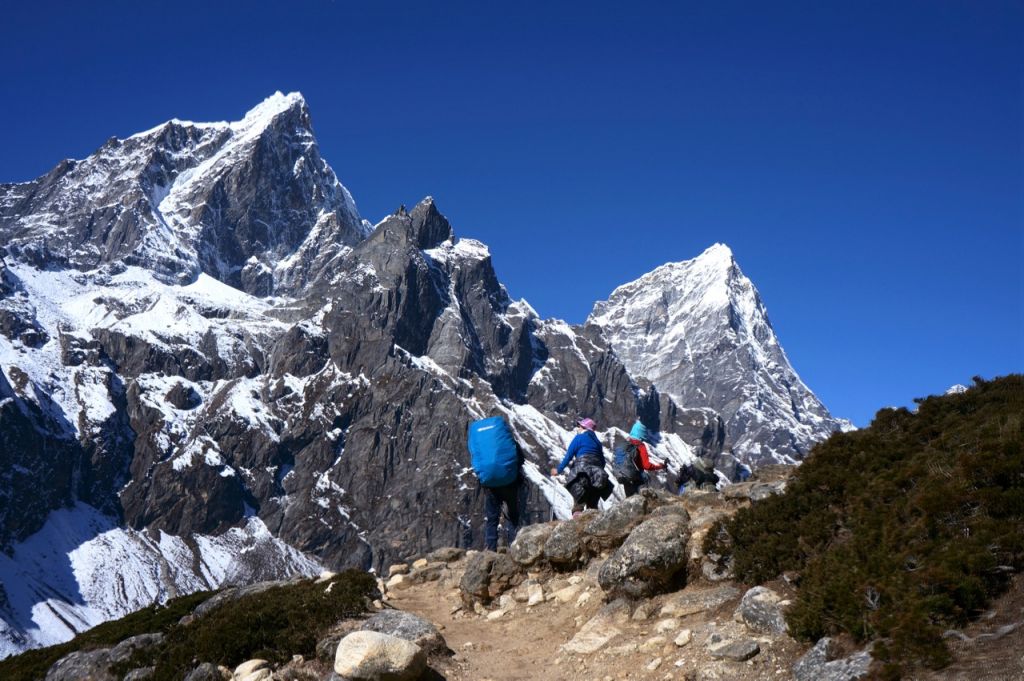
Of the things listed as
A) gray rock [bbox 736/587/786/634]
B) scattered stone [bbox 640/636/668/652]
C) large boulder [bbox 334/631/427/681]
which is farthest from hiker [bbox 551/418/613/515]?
gray rock [bbox 736/587/786/634]

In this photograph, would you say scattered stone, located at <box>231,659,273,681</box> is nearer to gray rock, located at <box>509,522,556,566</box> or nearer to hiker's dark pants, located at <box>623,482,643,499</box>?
gray rock, located at <box>509,522,556,566</box>

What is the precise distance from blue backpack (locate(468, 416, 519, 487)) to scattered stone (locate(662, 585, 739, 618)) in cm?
717

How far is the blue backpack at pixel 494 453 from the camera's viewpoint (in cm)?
2150

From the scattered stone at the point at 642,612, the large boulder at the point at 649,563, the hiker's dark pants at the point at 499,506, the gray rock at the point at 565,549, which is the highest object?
the hiker's dark pants at the point at 499,506

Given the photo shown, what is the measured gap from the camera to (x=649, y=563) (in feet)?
51.5

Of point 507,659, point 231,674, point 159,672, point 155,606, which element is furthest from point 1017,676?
point 155,606

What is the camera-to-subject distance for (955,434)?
15.5 m

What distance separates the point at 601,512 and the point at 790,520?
594 cm

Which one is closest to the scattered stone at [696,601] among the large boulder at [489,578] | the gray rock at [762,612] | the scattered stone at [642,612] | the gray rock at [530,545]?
the scattered stone at [642,612]

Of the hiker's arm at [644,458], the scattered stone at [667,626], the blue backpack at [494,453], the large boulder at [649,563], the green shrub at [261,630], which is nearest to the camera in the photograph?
the scattered stone at [667,626]

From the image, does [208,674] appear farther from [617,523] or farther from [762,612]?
[762,612]

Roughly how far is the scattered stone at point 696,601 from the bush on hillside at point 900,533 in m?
0.46

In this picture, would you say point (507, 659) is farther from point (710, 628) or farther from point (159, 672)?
point (159, 672)

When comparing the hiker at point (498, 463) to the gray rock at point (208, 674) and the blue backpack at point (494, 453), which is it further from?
the gray rock at point (208, 674)
